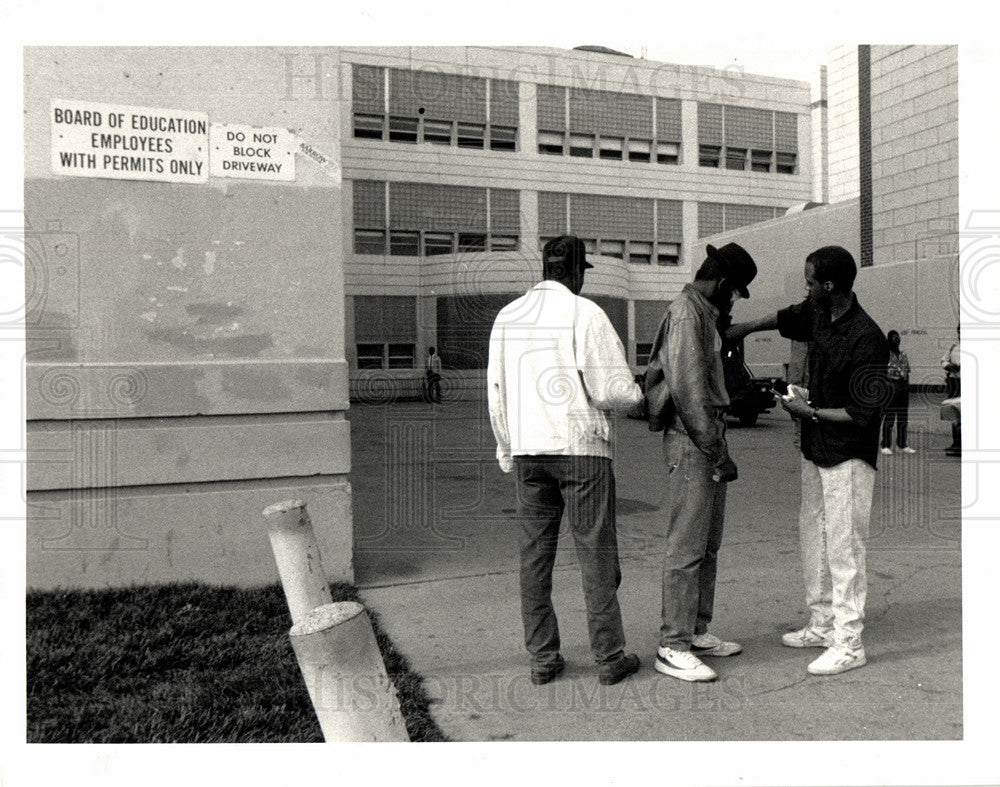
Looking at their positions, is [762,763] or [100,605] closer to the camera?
[762,763]

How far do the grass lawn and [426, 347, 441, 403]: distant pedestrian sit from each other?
41.3ft

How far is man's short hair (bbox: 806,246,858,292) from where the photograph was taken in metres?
3.63

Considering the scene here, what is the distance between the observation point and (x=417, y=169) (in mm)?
19688

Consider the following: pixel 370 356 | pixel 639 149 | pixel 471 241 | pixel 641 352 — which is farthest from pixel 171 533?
pixel 641 352

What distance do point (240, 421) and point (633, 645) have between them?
8.12 feet

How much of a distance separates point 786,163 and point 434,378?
619 inches

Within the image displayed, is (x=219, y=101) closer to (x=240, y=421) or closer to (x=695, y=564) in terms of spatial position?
(x=240, y=421)

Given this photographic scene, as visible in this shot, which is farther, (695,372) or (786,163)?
(786,163)

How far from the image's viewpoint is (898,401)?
11.1 meters

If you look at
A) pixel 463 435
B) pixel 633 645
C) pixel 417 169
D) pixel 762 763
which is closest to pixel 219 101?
pixel 633 645

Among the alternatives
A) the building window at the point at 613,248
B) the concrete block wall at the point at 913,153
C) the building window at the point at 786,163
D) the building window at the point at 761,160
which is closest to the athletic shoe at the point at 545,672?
the concrete block wall at the point at 913,153

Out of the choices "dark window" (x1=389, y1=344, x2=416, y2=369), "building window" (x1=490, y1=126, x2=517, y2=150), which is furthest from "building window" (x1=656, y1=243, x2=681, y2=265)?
"dark window" (x1=389, y1=344, x2=416, y2=369)

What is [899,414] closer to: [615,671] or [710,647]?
[710,647]

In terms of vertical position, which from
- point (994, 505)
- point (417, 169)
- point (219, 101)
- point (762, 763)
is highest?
point (417, 169)
